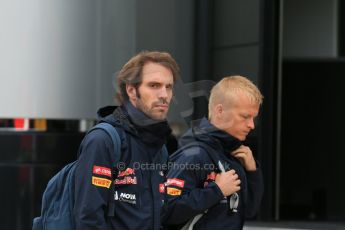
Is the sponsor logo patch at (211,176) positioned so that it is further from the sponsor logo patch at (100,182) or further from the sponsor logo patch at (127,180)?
the sponsor logo patch at (100,182)

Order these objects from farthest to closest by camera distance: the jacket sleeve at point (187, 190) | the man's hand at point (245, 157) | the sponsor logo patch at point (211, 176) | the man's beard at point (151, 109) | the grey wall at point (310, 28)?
1. the grey wall at point (310, 28)
2. the man's hand at point (245, 157)
3. the sponsor logo patch at point (211, 176)
4. the jacket sleeve at point (187, 190)
5. the man's beard at point (151, 109)

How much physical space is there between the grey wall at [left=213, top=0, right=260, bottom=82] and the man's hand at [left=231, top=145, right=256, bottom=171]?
10.1ft

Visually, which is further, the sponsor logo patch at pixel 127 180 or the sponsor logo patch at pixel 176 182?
the sponsor logo patch at pixel 176 182

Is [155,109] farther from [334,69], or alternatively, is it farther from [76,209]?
[334,69]

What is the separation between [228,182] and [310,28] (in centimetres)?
517

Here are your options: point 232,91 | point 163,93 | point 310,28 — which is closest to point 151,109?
point 163,93

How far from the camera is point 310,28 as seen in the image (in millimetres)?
8352

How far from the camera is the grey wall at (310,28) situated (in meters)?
8.27

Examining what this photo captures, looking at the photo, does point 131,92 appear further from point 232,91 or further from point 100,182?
point 232,91

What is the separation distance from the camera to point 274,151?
6.88 m

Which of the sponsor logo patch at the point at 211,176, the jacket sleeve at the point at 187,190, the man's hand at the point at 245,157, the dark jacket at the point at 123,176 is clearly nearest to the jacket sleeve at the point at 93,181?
the dark jacket at the point at 123,176

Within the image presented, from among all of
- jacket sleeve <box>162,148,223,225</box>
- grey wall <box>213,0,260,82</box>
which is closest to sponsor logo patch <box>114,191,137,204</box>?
jacket sleeve <box>162,148,223,225</box>

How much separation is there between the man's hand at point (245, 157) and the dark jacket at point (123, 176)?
0.53m

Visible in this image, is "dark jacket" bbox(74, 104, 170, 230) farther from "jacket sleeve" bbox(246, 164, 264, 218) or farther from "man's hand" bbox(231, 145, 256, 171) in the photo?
"jacket sleeve" bbox(246, 164, 264, 218)
